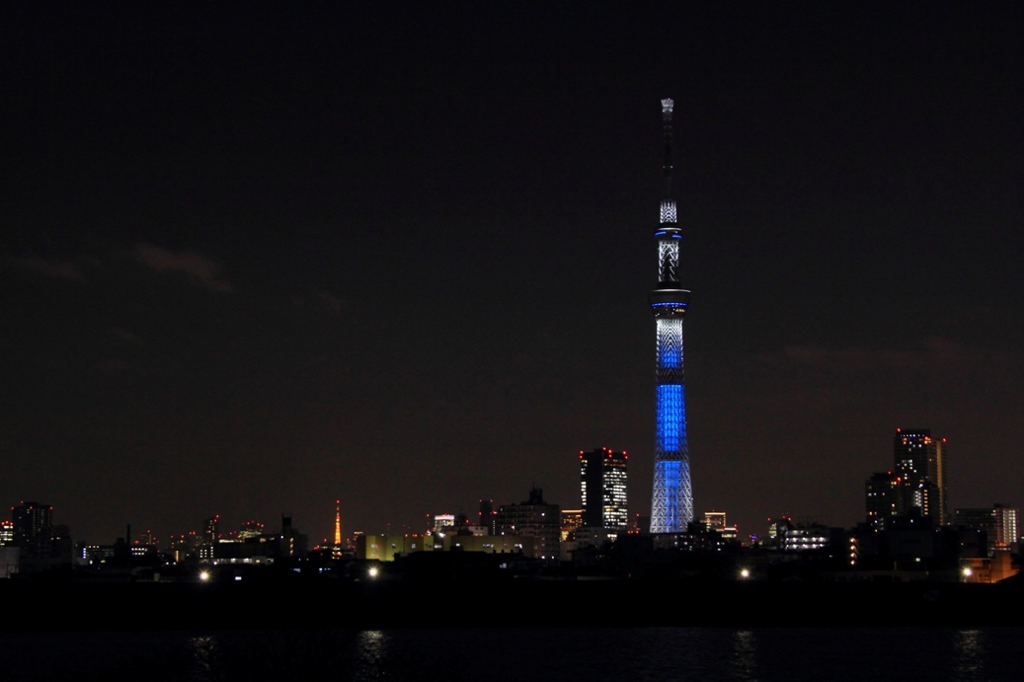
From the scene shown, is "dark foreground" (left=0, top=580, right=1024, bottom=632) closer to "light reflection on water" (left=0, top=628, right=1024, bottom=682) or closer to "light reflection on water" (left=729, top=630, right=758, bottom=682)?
"light reflection on water" (left=0, top=628, right=1024, bottom=682)

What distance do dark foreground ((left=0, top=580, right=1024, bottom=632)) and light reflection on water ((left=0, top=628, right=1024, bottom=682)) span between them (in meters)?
8.92

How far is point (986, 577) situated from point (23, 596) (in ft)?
363

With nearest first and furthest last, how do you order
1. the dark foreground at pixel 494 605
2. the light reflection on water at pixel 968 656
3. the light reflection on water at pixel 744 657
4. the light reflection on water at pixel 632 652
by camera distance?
the light reflection on water at pixel 632 652 < the light reflection on water at pixel 968 656 < the light reflection on water at pixel 744 657 < the dark foreground at pixel 494 605

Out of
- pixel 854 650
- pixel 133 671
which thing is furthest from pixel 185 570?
pixel 133 671

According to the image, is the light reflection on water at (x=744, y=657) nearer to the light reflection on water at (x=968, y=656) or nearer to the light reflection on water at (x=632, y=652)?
the light reflection on water at (x=632, y=652)

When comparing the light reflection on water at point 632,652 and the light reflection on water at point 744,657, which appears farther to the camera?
the light reflection on water at point 744,657

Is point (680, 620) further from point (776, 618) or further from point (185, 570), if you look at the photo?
point (185, 570)

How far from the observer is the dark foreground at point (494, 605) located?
143 meters

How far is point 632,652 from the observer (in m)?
108

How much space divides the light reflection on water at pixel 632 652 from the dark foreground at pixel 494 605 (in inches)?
351

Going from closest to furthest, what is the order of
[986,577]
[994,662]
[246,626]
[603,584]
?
[994,662] < [246,626] < [603,584] < [986,577]

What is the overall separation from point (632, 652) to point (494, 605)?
156 feet

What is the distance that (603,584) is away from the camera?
16862cm

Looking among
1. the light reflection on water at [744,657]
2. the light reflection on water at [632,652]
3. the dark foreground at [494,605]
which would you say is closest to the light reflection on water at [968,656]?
the light reflection on water at [632,652]
